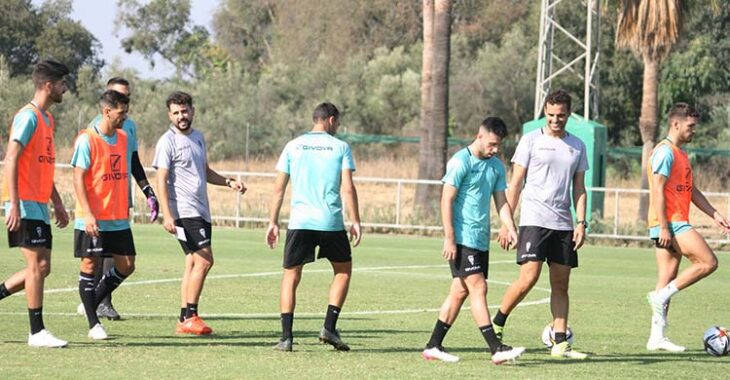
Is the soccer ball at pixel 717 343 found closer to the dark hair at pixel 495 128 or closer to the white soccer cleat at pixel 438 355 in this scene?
the white soccer cleat at pixel 438 355

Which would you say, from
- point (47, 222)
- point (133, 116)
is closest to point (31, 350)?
point (47, 222)

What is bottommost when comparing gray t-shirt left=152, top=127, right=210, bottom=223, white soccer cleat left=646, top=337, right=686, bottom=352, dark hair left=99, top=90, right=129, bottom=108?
white soccer cleat left=646, top=337, right=686, bottom=352

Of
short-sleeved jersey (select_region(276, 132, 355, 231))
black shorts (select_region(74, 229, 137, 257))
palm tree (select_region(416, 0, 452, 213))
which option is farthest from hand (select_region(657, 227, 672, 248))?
palm tree (select_region(416, 0, 452, 213))

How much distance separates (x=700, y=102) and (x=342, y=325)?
41.7 meters

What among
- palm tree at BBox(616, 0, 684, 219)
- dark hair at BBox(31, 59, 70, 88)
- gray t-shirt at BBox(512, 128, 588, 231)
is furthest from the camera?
palm tree at BBox(616, 0, 684, 219)

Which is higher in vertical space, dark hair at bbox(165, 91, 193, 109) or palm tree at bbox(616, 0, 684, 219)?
palm tree at bbox(616, 0, 684, 219)

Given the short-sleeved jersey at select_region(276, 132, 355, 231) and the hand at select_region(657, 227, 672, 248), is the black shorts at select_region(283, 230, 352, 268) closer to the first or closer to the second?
the short-sleeved jersey at select_region(276, 132, 355, 231)

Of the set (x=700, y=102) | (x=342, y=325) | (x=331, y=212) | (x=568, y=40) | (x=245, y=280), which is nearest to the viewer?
(x=331, y=212)

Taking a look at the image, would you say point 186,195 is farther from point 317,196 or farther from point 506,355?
point 506,355

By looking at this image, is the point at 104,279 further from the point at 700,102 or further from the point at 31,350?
the point at 700,102

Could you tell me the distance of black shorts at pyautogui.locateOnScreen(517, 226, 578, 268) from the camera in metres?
11.9

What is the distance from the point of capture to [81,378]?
995cm

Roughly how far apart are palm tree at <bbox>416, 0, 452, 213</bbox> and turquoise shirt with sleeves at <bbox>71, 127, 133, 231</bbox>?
21.9 meters

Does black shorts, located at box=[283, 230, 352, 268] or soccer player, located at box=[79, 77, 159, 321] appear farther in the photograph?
soccer player, located at box=[79, 77, 159, 321]
